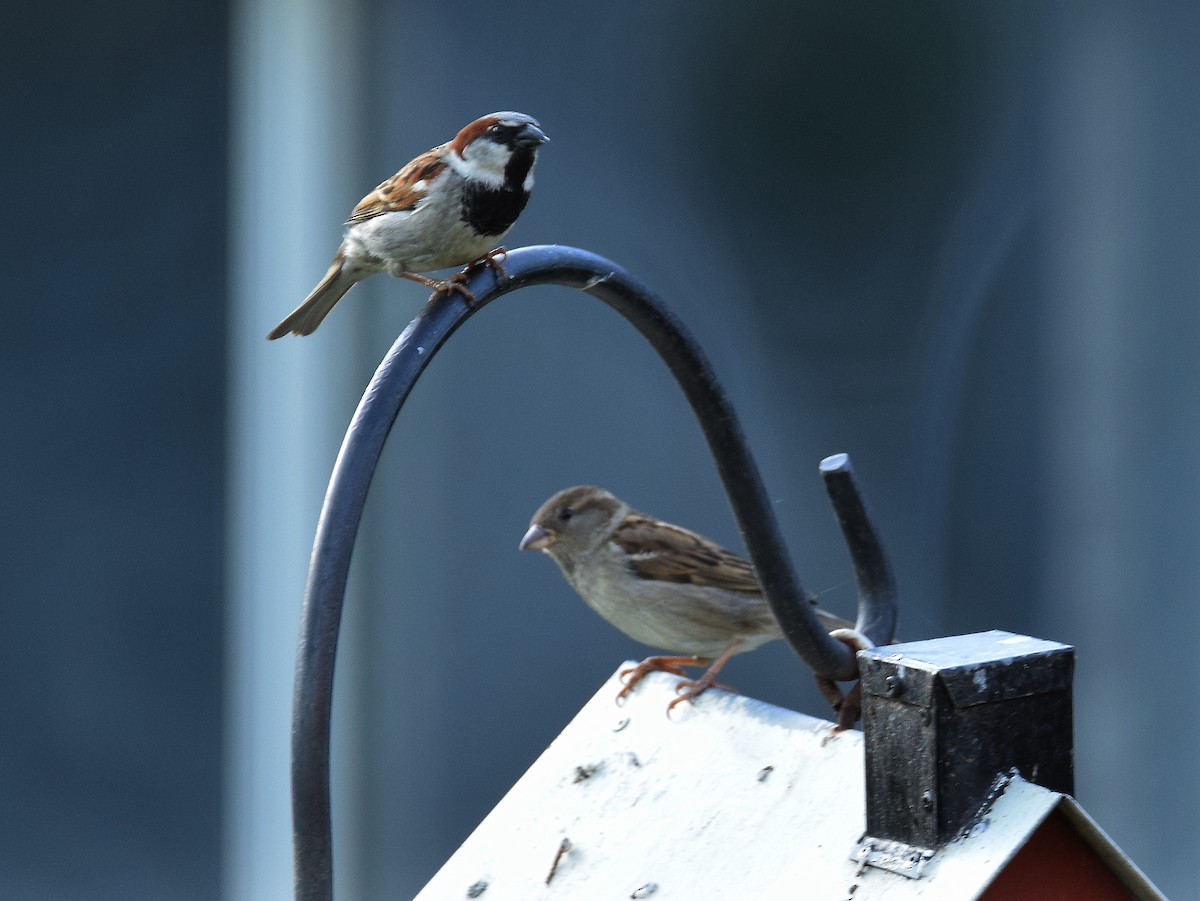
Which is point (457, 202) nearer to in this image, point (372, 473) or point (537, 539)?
point (372, 473)

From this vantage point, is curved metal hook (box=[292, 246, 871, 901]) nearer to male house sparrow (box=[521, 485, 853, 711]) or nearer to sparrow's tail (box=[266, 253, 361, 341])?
sparrow's tail (box=[266, 253, 361, 341])

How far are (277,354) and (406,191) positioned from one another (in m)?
2.50

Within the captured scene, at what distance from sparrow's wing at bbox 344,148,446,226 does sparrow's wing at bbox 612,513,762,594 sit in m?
1.08

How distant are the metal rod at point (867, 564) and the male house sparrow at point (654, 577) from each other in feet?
3.16

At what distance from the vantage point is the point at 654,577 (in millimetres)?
2721

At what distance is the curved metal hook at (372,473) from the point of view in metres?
1.18

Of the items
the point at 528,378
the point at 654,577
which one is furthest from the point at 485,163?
the point at 528,378

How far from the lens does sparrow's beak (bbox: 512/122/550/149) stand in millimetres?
1515

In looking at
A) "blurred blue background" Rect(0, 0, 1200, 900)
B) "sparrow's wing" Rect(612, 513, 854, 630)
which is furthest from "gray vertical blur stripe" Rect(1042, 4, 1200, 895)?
"sparrow's wing" Rect(612, 513, 854, 630)

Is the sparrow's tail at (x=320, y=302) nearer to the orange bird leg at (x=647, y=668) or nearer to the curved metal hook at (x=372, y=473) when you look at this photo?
the curved metal hook at (x=372, y=473)

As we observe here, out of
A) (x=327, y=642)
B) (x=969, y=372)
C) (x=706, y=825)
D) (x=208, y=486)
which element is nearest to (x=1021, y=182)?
(x=969, y=372)

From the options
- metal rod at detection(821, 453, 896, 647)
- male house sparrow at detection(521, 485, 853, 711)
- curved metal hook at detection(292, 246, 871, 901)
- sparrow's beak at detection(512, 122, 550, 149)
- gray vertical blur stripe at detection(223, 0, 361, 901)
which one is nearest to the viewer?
curved metal hook at detection(292, 246, 871, 901)

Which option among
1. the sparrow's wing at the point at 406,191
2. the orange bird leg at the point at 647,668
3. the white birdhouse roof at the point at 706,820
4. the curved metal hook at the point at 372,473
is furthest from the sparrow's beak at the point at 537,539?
the curved metal hook at the point at 372,473

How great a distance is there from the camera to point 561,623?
13.4ft
